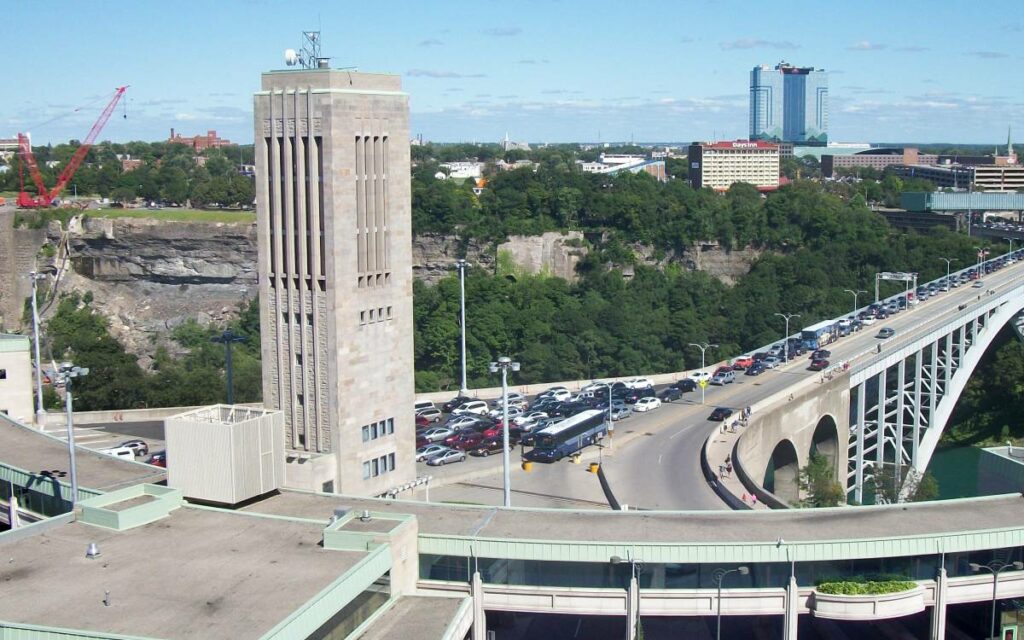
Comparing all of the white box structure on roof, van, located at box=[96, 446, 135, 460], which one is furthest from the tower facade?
van, located at box=[96, 446, 135, 460]

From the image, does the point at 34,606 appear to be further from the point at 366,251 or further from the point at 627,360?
the point at 627,360

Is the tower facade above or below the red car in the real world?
above

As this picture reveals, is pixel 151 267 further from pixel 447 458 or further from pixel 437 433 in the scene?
pixel 447 458

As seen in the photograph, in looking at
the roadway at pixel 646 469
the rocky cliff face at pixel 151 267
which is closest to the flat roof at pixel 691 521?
the roadway at pixel 646 469

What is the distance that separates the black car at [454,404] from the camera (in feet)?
232

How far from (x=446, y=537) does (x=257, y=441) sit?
26.0ft

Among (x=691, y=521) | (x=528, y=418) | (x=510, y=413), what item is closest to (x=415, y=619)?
(x=691, y=521)

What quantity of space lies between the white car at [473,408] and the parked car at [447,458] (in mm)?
11647

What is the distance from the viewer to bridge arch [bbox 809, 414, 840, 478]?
77062 millimetres

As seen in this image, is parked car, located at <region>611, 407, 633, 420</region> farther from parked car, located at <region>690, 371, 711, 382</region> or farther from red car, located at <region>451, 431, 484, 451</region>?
red car, located at <region>451, 431, 484, 451</region>

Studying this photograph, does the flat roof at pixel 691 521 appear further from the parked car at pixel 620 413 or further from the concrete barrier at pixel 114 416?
the concrete barrier at pixel 114 416

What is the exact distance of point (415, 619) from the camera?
1166 inches

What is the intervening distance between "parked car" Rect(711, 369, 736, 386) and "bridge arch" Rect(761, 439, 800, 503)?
6.25 metres

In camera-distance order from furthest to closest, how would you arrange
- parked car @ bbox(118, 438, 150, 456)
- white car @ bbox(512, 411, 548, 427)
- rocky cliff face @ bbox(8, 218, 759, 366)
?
rocky cliff face @ bbox(8, 218, 759, 366)
white car @ bbox(512, 411, 548, 427)
parked car @ bbox(118, 438, 150, 456)
